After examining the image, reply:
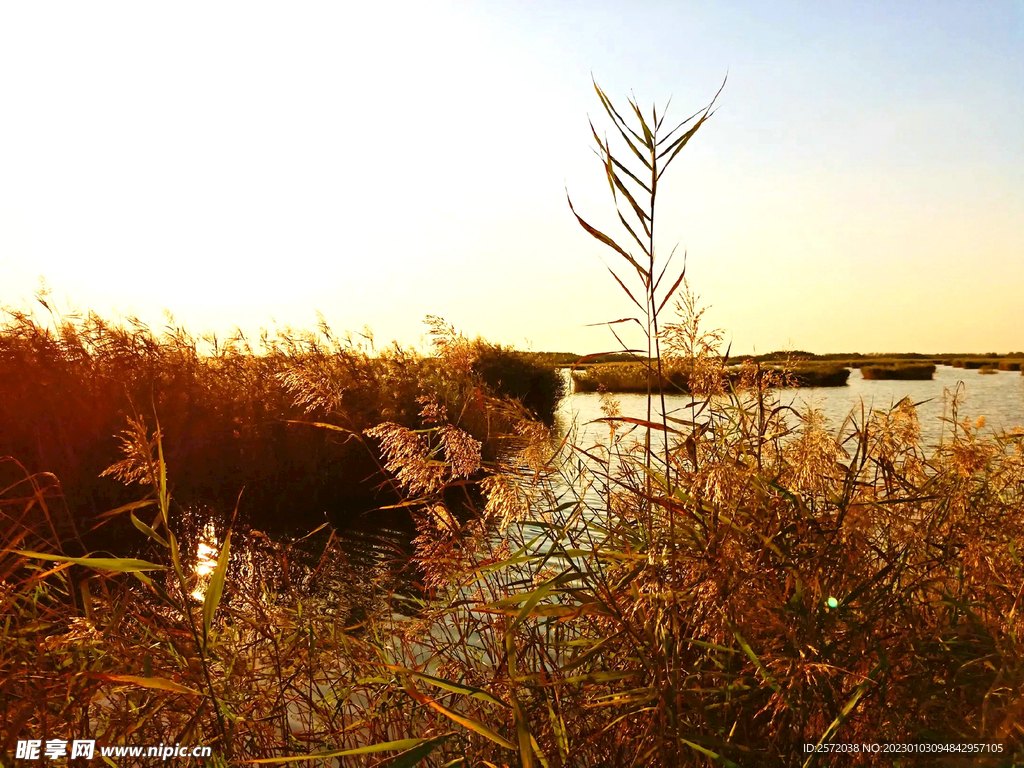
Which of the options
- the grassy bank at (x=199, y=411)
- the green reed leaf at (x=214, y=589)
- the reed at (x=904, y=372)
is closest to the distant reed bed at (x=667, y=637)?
the green reed leaf at (x=214, y=589)

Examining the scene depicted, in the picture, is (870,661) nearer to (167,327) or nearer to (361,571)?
(361,571)

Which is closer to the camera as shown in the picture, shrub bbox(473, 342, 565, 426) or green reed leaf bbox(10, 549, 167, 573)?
green reed leaf bbox(10, 549, 167, 573)

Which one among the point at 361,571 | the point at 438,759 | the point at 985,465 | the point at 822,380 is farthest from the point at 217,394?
the point at 822,380

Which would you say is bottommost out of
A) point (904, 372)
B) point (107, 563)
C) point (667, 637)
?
point (904, 372)

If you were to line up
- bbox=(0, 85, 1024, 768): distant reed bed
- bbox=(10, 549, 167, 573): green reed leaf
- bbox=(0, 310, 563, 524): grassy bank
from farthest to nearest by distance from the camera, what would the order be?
bbox=(0, 310, 563, 524): grassy bank
bbox=(0, 85, 1024, 768): distant reed bed
bbox=(10, 549, 167, 573): green reed leaf

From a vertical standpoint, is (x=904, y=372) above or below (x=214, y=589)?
below

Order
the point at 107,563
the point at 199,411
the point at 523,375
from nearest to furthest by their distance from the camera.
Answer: the point at 107,563
the point at 199,411
the point at 523,375

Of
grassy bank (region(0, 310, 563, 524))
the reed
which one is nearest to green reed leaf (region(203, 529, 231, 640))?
grassy bank (region(0, 310, 563, 524))

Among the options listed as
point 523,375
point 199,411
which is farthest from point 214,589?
point 523,375

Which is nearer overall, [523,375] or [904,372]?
[523,375]

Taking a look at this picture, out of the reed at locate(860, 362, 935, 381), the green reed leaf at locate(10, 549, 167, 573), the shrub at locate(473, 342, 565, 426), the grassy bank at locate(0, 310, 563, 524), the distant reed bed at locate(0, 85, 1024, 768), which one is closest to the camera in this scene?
the green reed leaf at locate(10, 549, 167, 573)

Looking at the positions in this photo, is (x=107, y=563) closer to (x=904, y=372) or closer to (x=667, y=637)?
(x=667, y=637)

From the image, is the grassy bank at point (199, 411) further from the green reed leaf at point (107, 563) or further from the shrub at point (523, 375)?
the shrub at point (523, 375)

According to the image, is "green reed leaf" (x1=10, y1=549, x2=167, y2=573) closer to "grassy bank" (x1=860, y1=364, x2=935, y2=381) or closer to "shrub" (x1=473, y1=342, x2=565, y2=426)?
"shrub" (x1=473, y1=342, x2=565, y2=426)
